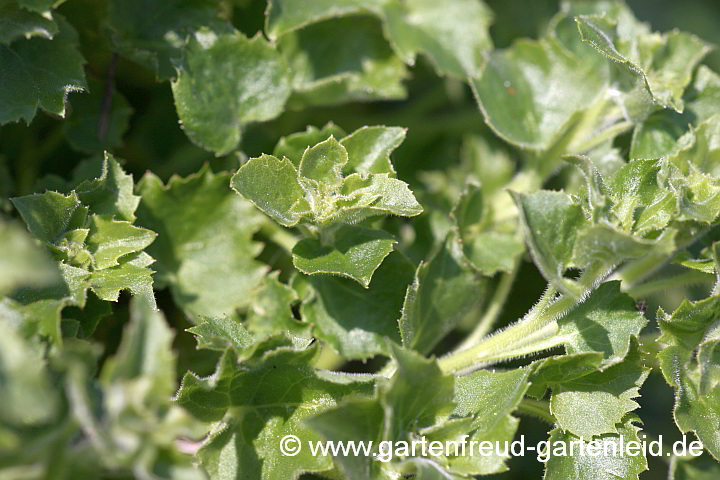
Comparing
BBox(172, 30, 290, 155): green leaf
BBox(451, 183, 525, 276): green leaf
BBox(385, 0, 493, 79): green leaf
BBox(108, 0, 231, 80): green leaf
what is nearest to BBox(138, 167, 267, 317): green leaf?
BBox(172, 30, 290, 155): green leaf

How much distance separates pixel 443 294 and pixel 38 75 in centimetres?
128

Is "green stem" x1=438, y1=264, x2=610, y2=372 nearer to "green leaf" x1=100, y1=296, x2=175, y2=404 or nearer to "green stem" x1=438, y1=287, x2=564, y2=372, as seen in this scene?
"green stem" x1=438, y1=287, x2=564, y2=372

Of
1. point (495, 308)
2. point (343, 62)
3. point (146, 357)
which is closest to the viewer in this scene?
point (146, 357)

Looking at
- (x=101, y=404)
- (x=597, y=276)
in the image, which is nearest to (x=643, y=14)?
(x=597, y=276)

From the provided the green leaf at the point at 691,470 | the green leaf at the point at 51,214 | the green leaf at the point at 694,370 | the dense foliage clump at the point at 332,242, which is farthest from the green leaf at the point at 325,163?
the green leaf at the point at 691,470

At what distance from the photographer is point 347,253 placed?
1.90 metres

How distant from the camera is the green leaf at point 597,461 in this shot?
72.2 inches

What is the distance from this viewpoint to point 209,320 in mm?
1763

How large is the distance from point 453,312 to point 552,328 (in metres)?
0.30

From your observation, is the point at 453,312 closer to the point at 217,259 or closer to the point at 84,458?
the point at 217,259

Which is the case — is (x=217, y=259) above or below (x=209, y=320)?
below

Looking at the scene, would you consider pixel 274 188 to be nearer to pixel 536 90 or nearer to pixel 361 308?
pixel 361 308

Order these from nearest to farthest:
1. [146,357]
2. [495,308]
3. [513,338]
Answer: [146,357] < [513,338] < [495,308]

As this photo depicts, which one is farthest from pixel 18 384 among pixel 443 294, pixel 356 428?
pixel 443 294
